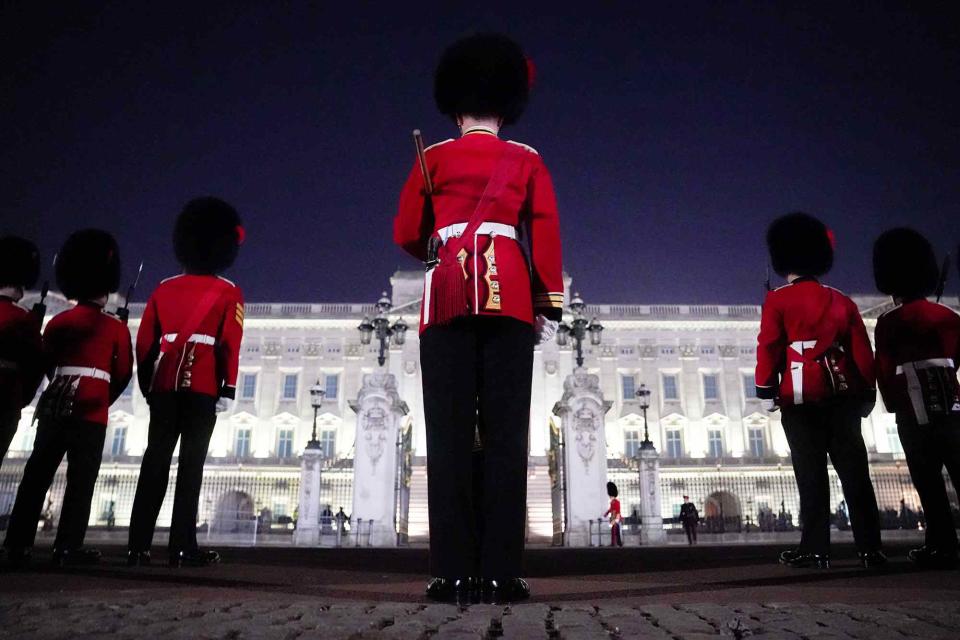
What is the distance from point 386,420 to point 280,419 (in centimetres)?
3193

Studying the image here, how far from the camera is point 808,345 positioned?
223 inches

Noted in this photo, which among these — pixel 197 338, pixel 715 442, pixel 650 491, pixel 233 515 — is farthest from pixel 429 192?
pixel 715 442

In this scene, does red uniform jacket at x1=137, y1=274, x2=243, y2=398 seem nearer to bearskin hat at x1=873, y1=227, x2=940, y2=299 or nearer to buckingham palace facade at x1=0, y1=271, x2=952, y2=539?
bearskin hat at x1=873, y1=227, x2=940, y2=299

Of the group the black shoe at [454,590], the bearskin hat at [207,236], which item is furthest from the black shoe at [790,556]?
the bearskin hat at [207,236]

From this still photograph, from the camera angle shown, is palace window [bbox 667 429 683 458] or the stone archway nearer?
the stone archway

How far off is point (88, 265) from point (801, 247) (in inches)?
265

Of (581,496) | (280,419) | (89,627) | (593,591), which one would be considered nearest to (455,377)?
(593,591)

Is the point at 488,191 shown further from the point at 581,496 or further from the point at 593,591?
the point at 581,496

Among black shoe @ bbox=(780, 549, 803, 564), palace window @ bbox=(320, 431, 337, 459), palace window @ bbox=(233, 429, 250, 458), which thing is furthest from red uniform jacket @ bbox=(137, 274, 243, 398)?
palace window @ bbox=(233, 429, 250, 458)

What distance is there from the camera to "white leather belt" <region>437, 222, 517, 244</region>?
3.69m

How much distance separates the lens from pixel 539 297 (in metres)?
Result: 3.79

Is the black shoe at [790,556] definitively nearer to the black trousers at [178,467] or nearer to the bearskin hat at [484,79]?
the bearskin hat at [484,79]

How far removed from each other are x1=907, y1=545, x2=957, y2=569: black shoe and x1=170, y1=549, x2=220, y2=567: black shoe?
5348 mm

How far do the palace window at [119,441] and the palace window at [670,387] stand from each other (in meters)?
34.5
